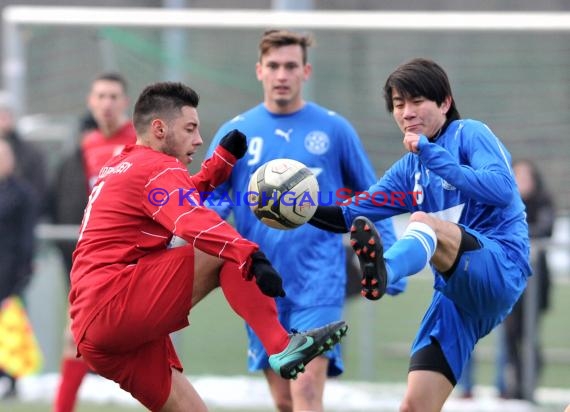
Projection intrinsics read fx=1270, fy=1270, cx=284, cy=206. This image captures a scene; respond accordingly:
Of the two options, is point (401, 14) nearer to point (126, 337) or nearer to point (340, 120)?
point (340, 120)

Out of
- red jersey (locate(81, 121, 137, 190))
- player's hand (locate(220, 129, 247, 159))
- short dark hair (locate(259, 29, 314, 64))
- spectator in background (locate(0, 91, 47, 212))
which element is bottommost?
spectator in background (locate(0, 91, 47, 212))

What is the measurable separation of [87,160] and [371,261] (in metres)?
4.47

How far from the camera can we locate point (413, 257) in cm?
506

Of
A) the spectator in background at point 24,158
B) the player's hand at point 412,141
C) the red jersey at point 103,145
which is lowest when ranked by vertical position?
the spectator in background at point 24,158

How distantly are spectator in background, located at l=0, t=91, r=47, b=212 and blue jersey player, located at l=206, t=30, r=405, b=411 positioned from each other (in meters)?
3.56

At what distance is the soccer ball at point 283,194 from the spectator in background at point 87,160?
7.78 ft

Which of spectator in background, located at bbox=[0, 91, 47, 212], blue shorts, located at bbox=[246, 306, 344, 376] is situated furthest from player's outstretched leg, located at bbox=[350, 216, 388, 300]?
spectator in background, located at bbox=[0, 91, 47, 212]

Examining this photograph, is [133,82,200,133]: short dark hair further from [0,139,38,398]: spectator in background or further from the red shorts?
[0,139,38,398]: spectator in background

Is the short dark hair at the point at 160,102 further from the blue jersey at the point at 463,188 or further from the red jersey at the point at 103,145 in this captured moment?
the red jersey at the point at 103,145

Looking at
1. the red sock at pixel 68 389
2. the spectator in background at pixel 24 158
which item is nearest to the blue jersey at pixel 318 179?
the red sock at pixel 68 389

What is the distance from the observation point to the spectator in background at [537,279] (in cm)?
943

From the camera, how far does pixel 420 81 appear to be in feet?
18.2

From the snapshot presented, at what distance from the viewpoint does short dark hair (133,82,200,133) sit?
559 cm

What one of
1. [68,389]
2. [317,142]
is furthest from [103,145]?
[317,142]
